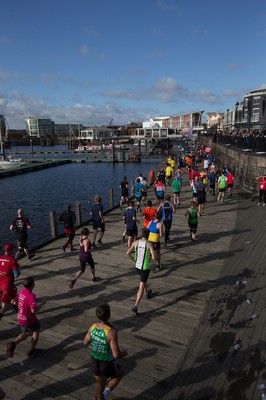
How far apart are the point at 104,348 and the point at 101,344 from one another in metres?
0.07

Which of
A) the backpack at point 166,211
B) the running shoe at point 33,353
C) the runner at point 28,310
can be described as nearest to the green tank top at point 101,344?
the runner at point 28,310

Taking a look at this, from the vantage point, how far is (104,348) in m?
3.96

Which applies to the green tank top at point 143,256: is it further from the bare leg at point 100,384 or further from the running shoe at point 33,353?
the bare leg at point 100,384

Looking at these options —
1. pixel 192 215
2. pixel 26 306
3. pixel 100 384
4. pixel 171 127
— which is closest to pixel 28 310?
pixel 26 306

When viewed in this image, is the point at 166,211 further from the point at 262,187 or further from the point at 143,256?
the point at 262,187

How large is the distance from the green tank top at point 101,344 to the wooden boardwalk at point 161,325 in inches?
41.6

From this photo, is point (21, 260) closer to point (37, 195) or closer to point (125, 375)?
point (125, 375)

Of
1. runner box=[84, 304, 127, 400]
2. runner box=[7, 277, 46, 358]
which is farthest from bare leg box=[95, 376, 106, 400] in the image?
runner box=[7, 277, 46, 358]

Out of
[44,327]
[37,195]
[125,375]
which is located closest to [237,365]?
[125,375]

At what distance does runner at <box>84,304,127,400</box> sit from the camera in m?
3.94

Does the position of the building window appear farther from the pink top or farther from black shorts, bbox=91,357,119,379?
black shorts, bbox=91,357,119,379

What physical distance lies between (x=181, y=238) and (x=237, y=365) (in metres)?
6.95

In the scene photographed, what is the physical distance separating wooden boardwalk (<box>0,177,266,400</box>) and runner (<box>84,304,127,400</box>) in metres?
0.69

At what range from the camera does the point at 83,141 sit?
160m
